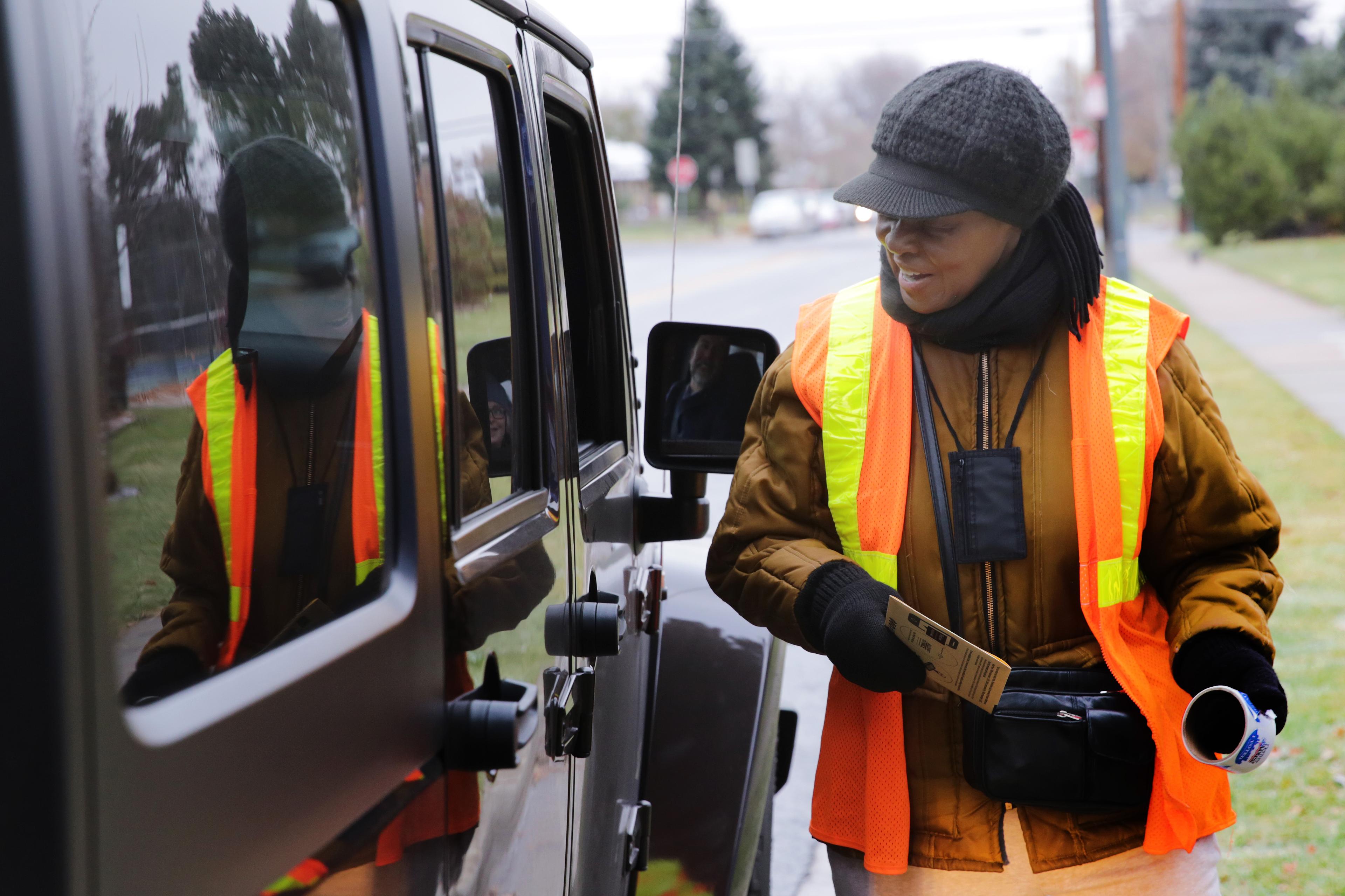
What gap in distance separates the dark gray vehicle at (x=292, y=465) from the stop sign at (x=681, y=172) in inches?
11.9

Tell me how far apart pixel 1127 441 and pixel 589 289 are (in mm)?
1142

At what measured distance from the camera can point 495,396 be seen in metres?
1.79

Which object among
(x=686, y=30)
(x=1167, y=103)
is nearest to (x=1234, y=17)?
(x=1167, y=103)

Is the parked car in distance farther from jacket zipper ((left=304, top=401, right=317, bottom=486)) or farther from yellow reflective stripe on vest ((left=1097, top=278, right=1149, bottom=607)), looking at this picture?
jacket zipper ((left=304, top=401, right=317, bottom=486))

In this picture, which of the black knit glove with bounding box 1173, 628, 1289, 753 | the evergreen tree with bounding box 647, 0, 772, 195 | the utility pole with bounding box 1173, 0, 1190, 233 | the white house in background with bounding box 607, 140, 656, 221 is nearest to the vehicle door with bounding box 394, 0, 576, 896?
the black knit glove with bounding box 1173, 628, 1289, 753

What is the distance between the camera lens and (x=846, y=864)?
2.23 metres

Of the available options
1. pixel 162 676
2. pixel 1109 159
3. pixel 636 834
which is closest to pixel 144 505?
pixel 162 676

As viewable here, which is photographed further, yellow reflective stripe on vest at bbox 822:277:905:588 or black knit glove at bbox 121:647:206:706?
yellow reflective stripe on vest at bbox 822:277:905:588

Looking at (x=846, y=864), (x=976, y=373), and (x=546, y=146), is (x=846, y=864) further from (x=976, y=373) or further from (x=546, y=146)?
(x=546, y=146)

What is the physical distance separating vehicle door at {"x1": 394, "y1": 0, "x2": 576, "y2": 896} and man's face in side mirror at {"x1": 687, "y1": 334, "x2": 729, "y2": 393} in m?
0.73

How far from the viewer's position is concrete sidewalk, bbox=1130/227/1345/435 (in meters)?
12.8

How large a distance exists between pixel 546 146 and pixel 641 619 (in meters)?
0.97

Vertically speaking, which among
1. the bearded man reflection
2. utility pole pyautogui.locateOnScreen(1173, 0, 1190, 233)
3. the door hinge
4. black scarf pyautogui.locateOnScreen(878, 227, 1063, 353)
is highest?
utility pole pyautogui.locateOnScreen(1173, 0, 1190, 233)

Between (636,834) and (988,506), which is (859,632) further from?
(636,834)
